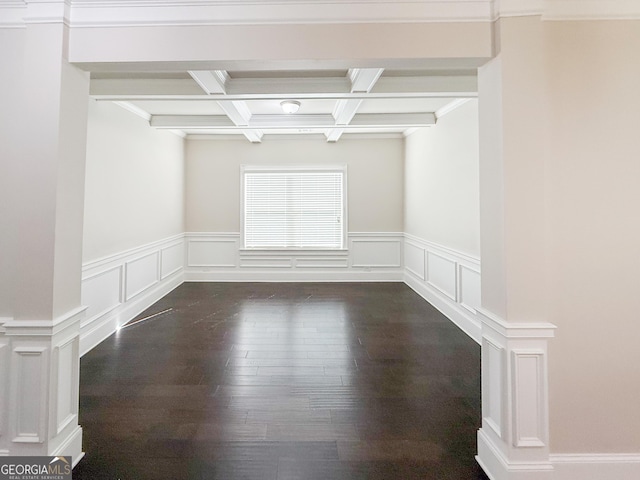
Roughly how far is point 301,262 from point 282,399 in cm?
396

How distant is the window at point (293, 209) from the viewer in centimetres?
625

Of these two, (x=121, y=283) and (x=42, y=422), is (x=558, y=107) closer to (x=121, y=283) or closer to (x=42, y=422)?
(x=42, y=422)

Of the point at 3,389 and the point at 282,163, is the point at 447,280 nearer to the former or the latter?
the point at 282,163

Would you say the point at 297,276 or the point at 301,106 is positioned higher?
the point at 301,106

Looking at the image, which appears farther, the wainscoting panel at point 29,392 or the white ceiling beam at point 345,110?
the white ceiling beam at point 345,110

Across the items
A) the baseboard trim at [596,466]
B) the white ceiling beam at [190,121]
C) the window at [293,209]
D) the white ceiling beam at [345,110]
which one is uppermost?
the white ceiling beam at [190,121]

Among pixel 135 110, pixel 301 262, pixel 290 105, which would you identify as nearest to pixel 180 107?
pixel 135 110

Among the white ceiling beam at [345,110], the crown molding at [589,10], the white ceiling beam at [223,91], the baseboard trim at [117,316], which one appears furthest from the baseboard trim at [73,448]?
the white ceiling beam at [345,110]

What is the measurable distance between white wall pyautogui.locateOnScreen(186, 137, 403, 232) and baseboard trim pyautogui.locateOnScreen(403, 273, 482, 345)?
1510 mm

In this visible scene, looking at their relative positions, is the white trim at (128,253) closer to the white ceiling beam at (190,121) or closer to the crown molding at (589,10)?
the white ceiling beam at (190,121)

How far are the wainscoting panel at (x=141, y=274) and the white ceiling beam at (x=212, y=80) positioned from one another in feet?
7.56

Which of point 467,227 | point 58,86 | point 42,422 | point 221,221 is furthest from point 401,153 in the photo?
point 42,422

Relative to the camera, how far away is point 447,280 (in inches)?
169

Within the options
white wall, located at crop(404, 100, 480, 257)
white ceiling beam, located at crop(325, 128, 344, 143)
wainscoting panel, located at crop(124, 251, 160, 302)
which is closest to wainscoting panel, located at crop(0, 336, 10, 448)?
wainscoting panel, located at crop(124, 251, 160, 302)
